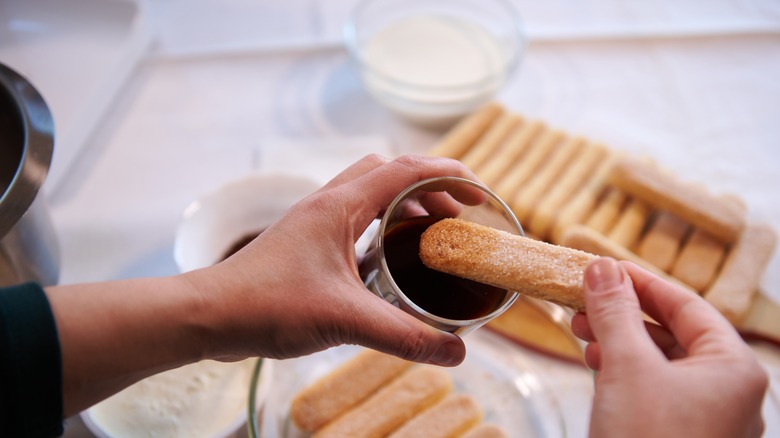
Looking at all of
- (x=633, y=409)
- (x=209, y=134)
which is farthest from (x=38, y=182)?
(x=633, y=409)

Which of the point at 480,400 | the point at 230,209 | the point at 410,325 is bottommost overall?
the point at 480,400

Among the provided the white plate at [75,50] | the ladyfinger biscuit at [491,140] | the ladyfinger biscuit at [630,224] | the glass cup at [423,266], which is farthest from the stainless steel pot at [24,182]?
the ladyfinger biscuit at [630,224]

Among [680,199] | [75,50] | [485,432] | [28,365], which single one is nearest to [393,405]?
[485,432]

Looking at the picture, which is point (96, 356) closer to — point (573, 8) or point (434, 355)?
point (434, 355)

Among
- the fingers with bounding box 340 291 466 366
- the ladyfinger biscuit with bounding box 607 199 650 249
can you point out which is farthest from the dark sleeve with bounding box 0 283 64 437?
the ladyfinger biscuit with bounding box 607 199 650 249

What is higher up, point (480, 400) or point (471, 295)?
point (471, 295)

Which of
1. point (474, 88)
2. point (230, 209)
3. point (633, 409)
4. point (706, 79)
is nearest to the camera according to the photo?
point (633, 409)

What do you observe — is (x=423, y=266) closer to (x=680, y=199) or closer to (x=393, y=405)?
(x=393, y=405)

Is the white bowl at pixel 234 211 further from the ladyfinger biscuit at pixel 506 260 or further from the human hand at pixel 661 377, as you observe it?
the human hand at pixel 661 377
